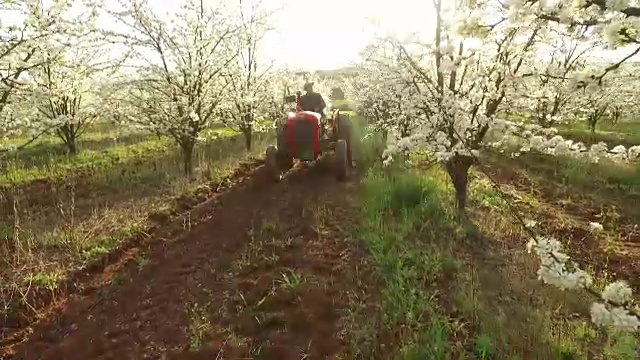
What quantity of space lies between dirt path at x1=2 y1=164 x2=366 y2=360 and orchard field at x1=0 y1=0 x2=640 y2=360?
0.02 meters

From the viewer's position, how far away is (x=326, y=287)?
4.89 metres

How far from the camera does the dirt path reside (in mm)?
4082

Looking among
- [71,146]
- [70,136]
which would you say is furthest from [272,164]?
[70,136]

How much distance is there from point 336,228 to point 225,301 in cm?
220

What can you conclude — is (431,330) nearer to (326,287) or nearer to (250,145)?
(326,287)

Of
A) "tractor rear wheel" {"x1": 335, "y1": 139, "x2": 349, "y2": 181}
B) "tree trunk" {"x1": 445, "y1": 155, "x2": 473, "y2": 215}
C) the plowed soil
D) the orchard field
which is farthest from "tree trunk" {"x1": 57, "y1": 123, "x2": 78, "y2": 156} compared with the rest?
the plowed soil

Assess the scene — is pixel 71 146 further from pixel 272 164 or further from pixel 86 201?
pixel 272 164

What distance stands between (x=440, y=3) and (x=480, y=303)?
182 inches

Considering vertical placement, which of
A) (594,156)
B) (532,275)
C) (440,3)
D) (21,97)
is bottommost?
(532,275)

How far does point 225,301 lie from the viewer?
15.7 ft

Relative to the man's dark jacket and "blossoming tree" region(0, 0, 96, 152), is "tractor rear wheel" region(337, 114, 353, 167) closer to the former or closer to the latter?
the man's dark jacket

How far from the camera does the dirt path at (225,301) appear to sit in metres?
4.08

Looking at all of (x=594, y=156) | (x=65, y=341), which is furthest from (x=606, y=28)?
(x=65, y=341)

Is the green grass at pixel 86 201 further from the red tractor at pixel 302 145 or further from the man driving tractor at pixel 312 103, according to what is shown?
the man driving tractor at pixel 312 103
